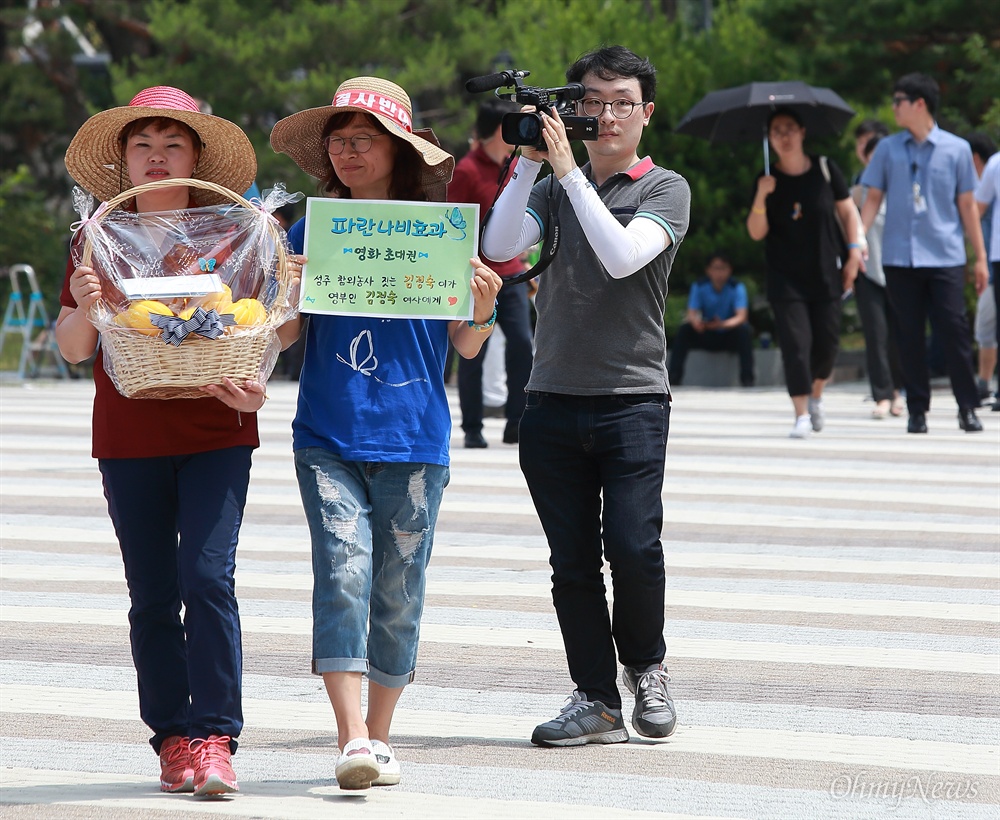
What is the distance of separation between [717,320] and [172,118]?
42.4 ft

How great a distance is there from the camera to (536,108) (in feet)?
14.3

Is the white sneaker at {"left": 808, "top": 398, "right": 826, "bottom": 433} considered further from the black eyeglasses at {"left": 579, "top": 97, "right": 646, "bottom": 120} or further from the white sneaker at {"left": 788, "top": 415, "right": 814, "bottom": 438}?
the black eyeglasses at {"left": 579, "top": 97, "right": 646, "bottom": 120}

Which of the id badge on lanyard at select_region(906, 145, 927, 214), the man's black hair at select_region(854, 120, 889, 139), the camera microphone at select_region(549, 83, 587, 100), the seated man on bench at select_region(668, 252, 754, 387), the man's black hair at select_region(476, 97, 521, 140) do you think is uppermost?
the camera microphone at select_region(549, 83, 587, 100)

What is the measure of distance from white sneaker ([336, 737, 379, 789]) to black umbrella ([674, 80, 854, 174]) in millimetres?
9791

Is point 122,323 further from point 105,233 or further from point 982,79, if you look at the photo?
point 982,79

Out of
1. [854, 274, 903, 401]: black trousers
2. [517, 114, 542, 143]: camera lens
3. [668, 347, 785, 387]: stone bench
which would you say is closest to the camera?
[517, 114, 542, 143]: camera lens

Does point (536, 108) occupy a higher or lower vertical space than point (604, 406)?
higher

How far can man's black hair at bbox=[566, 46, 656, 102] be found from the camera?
4.52m

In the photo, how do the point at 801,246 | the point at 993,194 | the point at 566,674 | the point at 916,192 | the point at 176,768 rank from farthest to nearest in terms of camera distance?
the point at 993,194, the point at 916,192, the point at 801,246, the point at 566,674, the point at 176,768

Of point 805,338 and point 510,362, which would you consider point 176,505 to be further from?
point 805,338

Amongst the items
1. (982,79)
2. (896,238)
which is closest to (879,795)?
(896,238)

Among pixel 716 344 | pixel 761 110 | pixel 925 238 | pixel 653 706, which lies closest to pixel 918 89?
pixel 925 238

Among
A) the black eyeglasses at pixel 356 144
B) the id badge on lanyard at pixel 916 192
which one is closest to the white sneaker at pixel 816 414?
the id badge on lanyard at pixel 916 192

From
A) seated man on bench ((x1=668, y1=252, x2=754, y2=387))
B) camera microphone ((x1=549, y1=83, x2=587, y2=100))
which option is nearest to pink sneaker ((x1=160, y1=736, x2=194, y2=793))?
camera microphone ((x1=549, y1=83, x2=587, y2=100))
